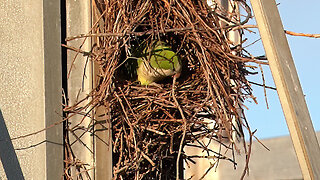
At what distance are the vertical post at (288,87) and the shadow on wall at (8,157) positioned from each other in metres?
0.68

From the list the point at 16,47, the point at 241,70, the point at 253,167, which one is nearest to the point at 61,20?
the point at 16,47

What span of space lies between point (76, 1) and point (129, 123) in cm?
38

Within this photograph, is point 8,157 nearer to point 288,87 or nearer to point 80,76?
point 80,76

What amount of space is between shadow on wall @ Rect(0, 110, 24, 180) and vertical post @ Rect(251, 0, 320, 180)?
68cm

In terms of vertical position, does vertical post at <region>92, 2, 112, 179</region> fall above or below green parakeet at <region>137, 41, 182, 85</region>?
below

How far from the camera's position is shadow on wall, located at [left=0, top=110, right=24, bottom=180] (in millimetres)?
1387

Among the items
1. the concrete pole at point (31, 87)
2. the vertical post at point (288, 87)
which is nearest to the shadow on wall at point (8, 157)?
the concrete pole at point (31, 87)

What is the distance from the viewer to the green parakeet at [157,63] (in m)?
1.66

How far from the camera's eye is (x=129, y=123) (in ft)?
4.95

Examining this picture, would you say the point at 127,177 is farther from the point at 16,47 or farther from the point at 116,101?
the point at 16,47

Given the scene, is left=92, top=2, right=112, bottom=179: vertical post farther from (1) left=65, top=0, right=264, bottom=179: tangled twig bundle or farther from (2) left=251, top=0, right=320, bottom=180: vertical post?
(2) left=251, top=0, right=320, bottom=180: vertical post

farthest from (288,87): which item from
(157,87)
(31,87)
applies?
(31,87)

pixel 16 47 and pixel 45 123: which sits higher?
pixel 16 47

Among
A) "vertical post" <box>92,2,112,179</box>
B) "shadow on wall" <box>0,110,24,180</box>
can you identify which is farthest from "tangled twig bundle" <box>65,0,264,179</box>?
"shadow on wall" <box>0,110,24,180</box>
